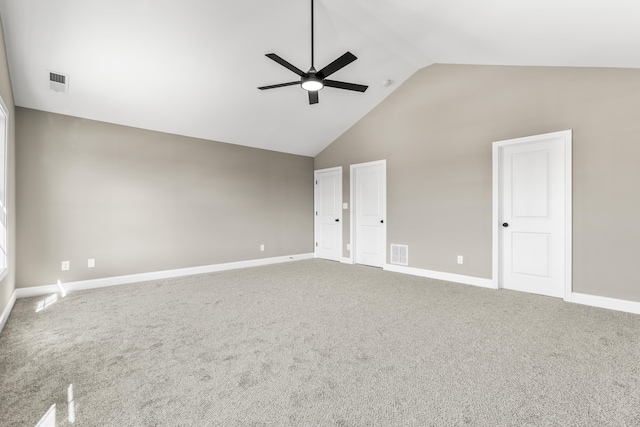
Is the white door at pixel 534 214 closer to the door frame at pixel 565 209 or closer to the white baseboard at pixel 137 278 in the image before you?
the door frame at pixel 565 209

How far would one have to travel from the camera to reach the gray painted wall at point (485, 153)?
3.13 m

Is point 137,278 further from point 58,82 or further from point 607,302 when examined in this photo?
point 607,302

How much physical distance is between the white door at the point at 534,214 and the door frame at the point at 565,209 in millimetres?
14

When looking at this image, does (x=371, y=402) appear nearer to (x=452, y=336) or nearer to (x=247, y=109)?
(x=452, y=336)

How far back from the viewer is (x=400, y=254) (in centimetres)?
511

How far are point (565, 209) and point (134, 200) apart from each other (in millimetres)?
5876

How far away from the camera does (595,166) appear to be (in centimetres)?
327

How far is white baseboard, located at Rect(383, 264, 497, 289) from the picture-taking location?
4.11 metres

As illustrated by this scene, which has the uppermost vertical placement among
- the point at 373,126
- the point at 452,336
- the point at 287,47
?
the point at 287,47

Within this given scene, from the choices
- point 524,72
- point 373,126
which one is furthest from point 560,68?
point 373,126

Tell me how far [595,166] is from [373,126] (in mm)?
3295

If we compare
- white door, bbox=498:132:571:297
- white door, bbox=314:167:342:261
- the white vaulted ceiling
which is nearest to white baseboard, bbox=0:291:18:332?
the white vaulted ceiling

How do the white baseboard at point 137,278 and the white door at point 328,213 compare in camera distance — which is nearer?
the white baseboard at point 137,278

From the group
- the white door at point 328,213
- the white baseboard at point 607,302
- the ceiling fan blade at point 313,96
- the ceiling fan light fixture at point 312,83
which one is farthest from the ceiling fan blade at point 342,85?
the white baseboard at point 607,302
